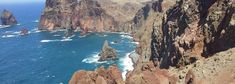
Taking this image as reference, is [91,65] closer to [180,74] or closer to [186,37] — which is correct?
[186,37]

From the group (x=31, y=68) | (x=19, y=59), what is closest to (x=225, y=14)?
(x=31, y=68)

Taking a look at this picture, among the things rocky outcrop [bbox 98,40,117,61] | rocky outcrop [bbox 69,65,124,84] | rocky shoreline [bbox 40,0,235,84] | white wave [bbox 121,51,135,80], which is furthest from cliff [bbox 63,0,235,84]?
rocky outcrop [bbox 98,40,117,61]

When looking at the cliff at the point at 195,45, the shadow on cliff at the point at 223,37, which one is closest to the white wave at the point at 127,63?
the cliff at the point at 195,45

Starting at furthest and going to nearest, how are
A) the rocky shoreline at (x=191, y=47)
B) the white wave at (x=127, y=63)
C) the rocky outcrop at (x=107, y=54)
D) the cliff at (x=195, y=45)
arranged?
the rocky outcrop at (x=107, y=54), the white wave at (x=127, y=63), the rocky shoreline at (x=191, y=47), the cliff at (x=195, y=45)

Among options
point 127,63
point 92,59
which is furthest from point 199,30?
point 92,59

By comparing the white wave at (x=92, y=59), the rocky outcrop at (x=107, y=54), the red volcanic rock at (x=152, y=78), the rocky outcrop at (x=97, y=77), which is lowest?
the white wave at (x=92, y=59)

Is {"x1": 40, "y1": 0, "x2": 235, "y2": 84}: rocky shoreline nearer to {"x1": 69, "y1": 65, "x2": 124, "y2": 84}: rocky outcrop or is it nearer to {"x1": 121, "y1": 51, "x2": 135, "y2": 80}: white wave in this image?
{"x1": 69, "y1": 65, "x2": 124, "y2": 84}: rocky outcrop

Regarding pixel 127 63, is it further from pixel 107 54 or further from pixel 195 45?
pixel 195 45

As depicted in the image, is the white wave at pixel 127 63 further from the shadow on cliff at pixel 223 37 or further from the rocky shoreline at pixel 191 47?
the shadow on cliff at pixel 223 37
